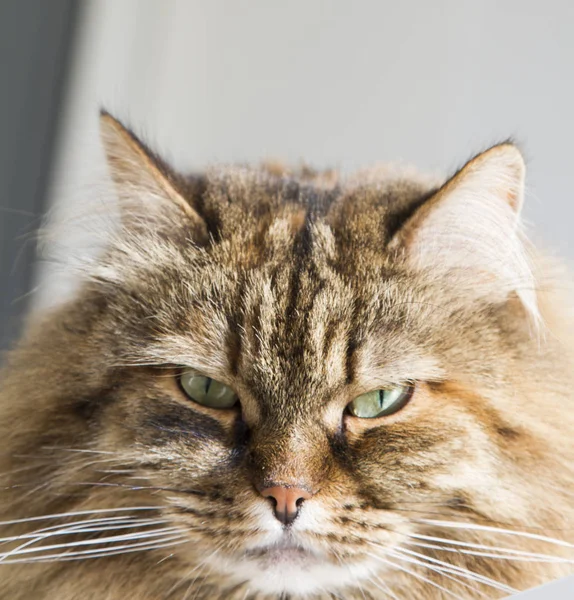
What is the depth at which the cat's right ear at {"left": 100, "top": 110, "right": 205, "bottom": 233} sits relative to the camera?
1120mm

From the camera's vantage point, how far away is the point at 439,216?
1.08m

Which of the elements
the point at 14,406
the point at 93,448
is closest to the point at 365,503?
the point at 93,448

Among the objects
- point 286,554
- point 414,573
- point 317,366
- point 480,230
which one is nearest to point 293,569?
point 286,554

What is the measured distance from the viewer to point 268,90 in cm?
169

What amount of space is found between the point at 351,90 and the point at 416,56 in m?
0.16

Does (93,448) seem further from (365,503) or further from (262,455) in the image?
(365,503)

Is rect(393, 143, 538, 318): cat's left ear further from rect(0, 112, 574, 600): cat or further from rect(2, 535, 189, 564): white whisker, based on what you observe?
rect(2, 535, 189, 564): white whisker

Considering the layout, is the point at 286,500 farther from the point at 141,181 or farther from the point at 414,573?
the point at 141,181

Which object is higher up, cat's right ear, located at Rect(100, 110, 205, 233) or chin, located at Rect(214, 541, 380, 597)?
cat's right ear, located at Rect(100, 110, 205, 233)

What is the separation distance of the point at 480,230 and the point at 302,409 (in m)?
0.39

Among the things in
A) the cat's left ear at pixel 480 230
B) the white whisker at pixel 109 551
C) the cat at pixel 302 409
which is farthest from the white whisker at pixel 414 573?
the cat's left ear at pixel 480 230

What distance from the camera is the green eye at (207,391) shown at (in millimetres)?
1043

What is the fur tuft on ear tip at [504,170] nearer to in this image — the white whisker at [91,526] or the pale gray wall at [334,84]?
the pale gray wall at [334,84]

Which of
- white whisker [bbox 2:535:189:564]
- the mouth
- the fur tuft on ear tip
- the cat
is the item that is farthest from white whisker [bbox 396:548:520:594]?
the fur tuft on ear tip
